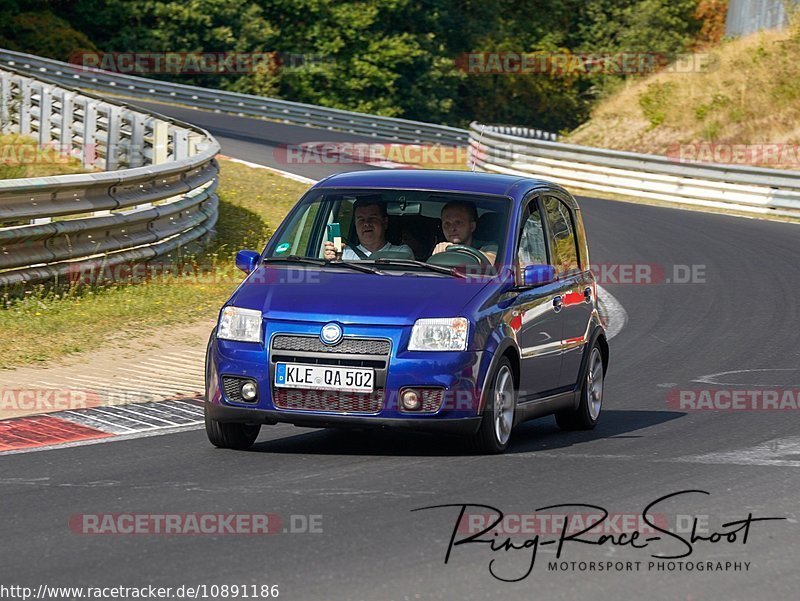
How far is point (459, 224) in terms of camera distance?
9.57m

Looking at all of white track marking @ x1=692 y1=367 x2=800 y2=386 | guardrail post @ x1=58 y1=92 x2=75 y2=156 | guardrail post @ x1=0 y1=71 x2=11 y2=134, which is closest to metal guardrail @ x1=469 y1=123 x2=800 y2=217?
guardrail post @ x1=58 y1=92 x2=75 y2=156

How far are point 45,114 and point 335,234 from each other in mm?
19025

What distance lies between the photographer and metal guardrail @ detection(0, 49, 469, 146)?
147ft

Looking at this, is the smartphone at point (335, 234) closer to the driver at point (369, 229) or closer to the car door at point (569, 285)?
the driver at point (369, 229)

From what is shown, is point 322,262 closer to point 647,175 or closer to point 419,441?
point 419,441

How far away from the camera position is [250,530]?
6.50 metres

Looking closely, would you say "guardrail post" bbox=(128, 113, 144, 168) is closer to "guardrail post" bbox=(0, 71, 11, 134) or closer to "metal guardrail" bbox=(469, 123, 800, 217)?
"guardrail post" bbox=(0, 71, 11, 134)

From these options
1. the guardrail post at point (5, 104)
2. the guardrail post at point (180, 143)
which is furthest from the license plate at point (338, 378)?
the guardrail post at point (5, 104)

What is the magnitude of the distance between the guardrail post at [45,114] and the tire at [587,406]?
18.6 metres

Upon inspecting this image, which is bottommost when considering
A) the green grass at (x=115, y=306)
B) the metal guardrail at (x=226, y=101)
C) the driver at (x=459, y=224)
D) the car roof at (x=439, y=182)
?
the metal guardrail at (x=226, y=101)

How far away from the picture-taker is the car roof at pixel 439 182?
9.71 m

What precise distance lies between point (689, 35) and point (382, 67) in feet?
62.1

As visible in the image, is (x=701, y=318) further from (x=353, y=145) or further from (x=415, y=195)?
(x=353, y=145)

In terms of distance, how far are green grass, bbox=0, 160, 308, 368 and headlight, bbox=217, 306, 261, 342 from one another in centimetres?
361
